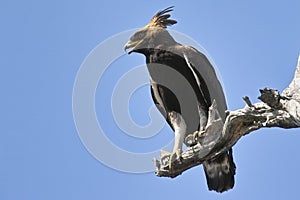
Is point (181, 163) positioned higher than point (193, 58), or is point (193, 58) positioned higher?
point (193, 58)

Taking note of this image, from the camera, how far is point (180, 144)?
9359mm

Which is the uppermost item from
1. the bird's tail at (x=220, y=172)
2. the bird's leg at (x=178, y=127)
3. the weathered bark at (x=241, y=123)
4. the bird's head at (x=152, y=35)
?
the bird's head at (x=152, y=35)

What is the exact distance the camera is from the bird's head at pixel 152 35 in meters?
10.4

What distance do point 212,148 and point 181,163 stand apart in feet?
1.79

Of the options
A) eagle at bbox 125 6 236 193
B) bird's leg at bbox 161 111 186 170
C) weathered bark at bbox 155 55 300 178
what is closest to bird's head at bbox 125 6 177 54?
eagle at bbox 125 6 236 193

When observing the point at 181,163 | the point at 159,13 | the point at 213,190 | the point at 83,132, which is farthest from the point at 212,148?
the point at 159,13

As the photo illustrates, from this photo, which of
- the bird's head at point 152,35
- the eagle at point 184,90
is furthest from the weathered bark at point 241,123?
the bird's head at point 152,35

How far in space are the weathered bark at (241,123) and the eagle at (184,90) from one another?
0.52 m

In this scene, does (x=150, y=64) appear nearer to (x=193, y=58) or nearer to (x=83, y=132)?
(x=193, y=58)

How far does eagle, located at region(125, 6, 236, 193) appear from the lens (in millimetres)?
9180

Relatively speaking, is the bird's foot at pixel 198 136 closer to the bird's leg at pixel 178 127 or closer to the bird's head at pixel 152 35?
the bird's leg at pixel 178 127

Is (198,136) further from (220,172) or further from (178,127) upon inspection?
(178,127)

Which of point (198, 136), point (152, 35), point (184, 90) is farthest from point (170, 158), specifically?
point (152, 35)

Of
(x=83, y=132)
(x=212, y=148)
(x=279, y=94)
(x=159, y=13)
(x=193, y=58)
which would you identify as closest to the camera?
(x=279, y=94)
